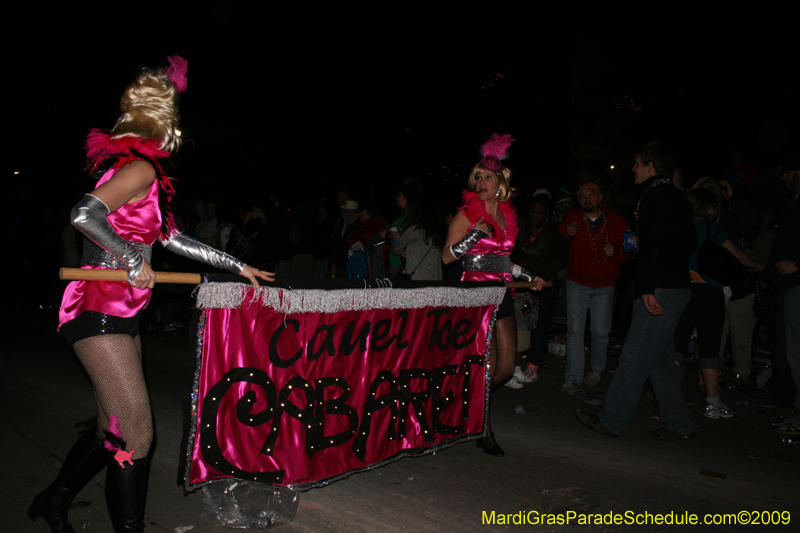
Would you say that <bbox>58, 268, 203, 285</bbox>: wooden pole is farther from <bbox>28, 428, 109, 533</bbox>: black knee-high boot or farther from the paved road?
<bbox>28, 428, 109, 533</bbox>: black knee-high boot

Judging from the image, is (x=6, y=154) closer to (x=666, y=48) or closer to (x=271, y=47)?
(x=271, y=47)

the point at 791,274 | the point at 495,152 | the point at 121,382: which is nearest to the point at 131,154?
the point at 121,382

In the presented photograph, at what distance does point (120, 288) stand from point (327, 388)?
4.02 ft

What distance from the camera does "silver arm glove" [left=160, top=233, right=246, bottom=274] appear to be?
9.06 feet

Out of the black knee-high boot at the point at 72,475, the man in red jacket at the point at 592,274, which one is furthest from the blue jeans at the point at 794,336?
the black knee-high boot at the point at 72,475

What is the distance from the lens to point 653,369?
445cm

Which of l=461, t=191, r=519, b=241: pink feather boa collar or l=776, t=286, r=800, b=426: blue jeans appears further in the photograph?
l=776, t=286, r=800, b=426: blue jeans

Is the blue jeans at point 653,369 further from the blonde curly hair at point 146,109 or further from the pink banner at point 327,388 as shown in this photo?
the blonde curly hair at point 146,109

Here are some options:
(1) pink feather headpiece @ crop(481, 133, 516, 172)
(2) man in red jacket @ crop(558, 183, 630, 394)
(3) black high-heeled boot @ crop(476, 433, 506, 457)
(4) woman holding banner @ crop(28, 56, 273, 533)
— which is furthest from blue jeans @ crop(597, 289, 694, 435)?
(4) woman holding banner @ crop(28, 56, 273, 533)

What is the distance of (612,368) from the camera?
7.00m

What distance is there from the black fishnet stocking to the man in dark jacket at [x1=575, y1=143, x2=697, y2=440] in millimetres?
3439

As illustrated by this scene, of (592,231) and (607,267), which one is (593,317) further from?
(592,231)

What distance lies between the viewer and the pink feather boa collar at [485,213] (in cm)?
409

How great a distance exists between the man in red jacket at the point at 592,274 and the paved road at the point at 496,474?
2.11 ft
